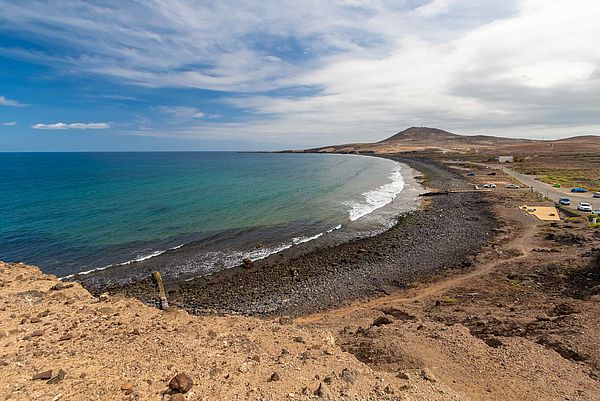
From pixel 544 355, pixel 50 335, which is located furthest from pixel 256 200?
pixel 544 355

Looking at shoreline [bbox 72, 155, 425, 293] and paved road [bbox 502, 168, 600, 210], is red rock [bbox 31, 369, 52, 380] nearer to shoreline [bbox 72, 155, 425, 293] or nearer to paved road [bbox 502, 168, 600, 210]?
shoreline [bbox 72, 155, 425, 293]

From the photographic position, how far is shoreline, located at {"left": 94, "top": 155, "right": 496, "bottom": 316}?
67.2 ft

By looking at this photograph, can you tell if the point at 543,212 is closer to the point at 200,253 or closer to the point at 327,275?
the point at 327,275

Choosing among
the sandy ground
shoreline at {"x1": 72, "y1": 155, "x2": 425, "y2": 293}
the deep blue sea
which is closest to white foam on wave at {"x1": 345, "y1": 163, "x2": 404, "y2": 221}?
the deep blue sea

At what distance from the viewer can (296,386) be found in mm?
8766

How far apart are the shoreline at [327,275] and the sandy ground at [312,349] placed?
332cm

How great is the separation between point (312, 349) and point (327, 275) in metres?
13.0

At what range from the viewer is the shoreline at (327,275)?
2047 cm

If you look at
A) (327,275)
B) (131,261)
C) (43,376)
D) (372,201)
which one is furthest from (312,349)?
(372,201)

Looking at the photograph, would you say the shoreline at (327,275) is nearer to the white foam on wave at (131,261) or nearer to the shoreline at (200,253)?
the shoreline at (200,253)

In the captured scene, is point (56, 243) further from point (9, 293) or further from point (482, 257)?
point (482, 257)

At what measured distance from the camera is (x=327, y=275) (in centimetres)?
2447

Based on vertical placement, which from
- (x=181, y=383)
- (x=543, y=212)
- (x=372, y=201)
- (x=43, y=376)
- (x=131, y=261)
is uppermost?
(x=43, y=376)

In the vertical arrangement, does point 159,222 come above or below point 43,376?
below
